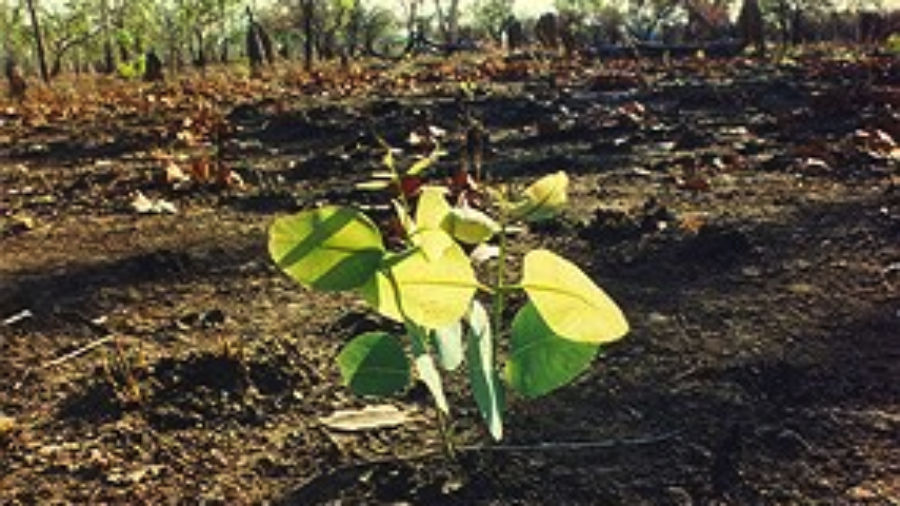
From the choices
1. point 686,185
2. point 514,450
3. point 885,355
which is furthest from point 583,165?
point 514,450

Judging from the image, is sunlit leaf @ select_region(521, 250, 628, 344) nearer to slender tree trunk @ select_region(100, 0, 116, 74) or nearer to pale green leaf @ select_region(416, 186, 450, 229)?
pale green leaf @ select_region(416, 186, 450, 229)

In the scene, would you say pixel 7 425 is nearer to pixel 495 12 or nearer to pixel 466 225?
pixel 466 225

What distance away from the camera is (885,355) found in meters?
2.08

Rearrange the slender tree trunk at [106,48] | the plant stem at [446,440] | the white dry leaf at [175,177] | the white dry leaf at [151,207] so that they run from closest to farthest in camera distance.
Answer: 1. the plant stem at [446,440]
2. the white dry leaf at [151,207]
3. the white dry leaf at [175,177]
4. the slender tree trunk at [106,48]

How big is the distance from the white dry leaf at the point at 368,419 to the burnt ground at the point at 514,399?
0.07 ft

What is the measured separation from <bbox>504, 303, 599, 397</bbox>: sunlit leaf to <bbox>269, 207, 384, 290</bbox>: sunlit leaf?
0.99 feet

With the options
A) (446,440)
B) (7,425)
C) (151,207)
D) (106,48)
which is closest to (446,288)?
(446,440)

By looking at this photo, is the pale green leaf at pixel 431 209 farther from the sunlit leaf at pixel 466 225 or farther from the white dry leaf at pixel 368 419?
the white dry leaf at pixel 368 419

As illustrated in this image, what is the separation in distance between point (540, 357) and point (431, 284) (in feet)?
0.90

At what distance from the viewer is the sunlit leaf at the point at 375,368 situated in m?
1.49

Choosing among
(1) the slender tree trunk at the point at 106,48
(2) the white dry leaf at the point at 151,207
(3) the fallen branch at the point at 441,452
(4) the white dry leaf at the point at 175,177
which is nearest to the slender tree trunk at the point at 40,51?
(1) the slender tree trunk at the point at 106,48

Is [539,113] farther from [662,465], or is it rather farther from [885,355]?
[662,465]

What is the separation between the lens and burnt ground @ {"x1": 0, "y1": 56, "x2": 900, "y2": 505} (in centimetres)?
163

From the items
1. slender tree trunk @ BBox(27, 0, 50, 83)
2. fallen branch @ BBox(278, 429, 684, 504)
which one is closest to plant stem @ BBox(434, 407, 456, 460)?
fallen branch @ BBox(278, 429, 684, 504)
